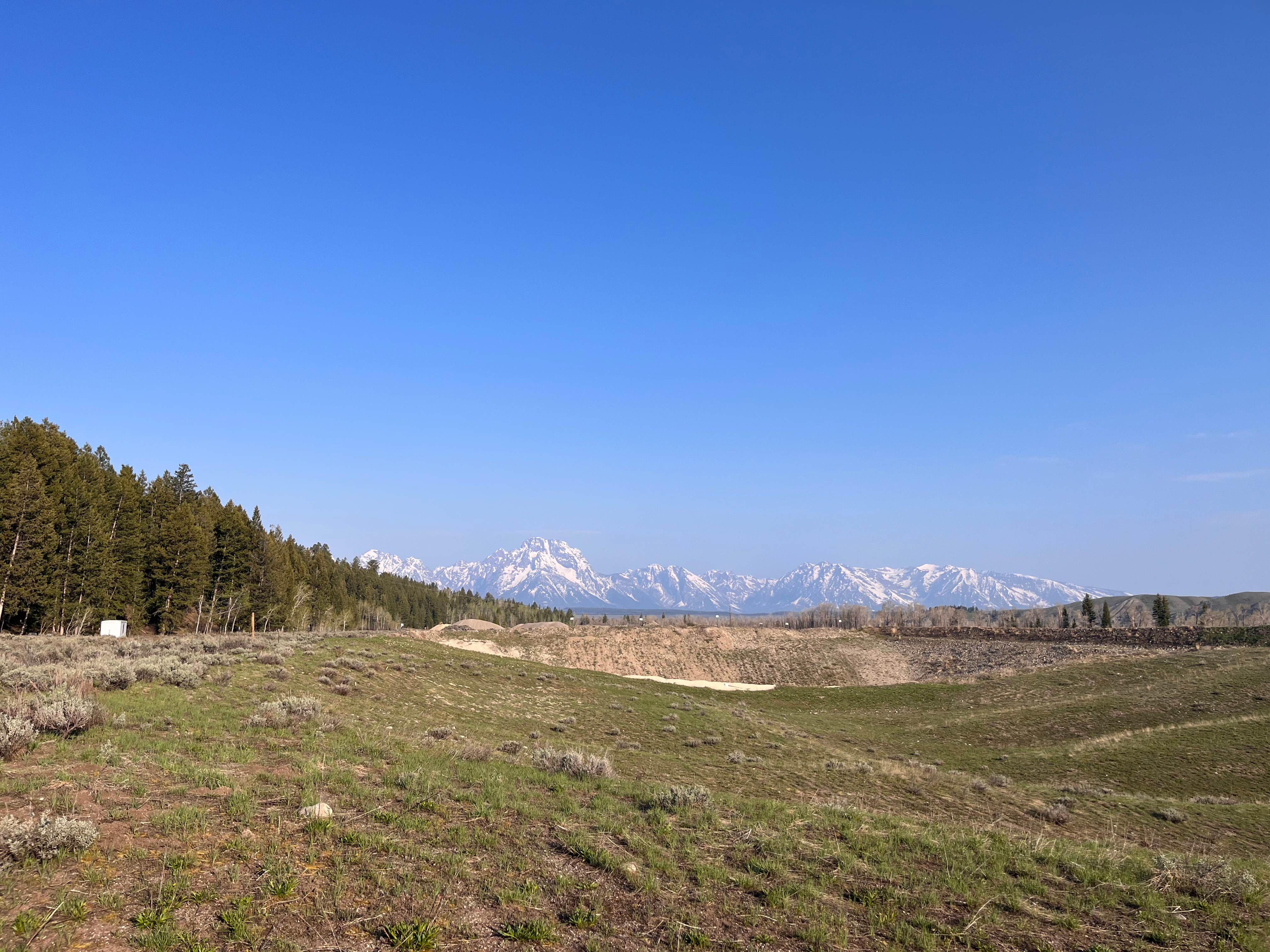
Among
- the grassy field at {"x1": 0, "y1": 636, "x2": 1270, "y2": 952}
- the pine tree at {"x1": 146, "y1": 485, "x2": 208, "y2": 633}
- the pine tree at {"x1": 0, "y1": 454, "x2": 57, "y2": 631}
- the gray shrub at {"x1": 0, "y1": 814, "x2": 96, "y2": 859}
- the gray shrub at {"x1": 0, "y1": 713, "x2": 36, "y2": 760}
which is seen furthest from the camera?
the pine tree at {"x1": 146, "y1": 485, "x2": 208, "y2": 633}

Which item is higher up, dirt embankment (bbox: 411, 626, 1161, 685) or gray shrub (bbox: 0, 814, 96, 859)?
gray shrub (bbox: 0, 814, 96, 859)

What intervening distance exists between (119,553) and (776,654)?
7639 centimetres

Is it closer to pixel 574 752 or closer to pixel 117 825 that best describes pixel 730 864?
pixel 574 752

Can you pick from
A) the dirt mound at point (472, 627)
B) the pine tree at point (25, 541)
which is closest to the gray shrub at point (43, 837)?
the pine tree at point (25, 541)

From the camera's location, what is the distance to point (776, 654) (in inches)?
3364

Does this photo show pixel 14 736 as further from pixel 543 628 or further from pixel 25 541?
pixel 543 628

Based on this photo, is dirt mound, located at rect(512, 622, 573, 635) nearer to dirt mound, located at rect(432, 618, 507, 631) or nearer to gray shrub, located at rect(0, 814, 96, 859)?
dirt mound, located at rect(432, 618, 507, 631)

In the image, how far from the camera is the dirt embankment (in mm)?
75812

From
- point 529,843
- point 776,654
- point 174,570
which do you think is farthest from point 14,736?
point 776,654

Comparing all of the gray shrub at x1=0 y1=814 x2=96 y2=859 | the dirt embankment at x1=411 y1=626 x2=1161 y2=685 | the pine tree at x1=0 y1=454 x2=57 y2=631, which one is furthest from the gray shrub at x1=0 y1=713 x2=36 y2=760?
the dirt embankment at x1=411 y1=626 x2=1161 y2=685

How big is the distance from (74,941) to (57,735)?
9.45 meters

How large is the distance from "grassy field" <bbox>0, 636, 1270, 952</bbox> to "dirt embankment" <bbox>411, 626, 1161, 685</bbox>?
5144 cm

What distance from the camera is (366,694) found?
2652cm

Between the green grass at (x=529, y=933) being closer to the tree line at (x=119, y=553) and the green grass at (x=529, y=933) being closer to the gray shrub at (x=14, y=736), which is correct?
the gray shrub at (x=14, y=736)
